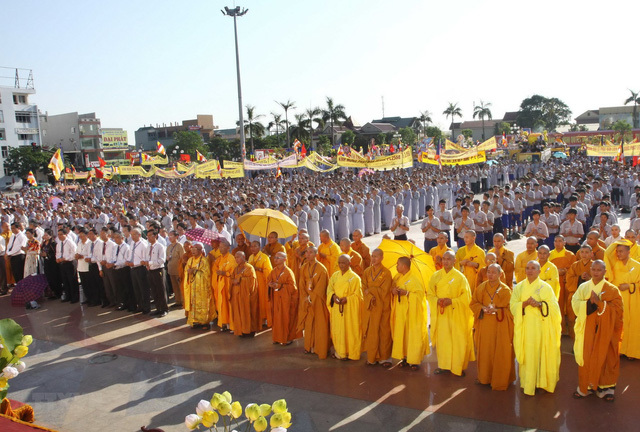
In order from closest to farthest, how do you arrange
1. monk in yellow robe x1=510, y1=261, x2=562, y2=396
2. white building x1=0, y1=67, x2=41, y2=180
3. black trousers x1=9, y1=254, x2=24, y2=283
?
monk in yellow robe x1=510, y1=261, x2=562, y2=396 → black trousers x1=9, y1=254, x2=24, y2=283 → white building x1=0, y1=67, x2=41, y2=180

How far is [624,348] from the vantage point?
6.96 metres

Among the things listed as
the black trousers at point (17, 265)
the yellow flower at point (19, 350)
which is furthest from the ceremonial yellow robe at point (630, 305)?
the black trousers at point (17, 265)

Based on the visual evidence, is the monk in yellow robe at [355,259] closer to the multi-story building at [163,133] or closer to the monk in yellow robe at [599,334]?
the monk in yellow robe at [599,334]

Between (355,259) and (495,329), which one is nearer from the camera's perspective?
(495,329)

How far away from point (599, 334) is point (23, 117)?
198ft

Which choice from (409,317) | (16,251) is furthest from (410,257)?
(16,251)

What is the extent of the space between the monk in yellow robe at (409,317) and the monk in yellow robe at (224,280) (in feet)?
9.82

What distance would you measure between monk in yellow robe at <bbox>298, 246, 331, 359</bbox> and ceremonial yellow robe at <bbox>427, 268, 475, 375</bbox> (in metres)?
1.61

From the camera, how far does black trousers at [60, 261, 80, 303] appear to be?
1158cm

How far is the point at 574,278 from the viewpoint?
762cm

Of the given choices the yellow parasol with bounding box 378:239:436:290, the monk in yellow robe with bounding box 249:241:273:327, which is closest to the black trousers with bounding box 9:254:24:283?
the monk in yellow robe with bounding box 249:241:273:327

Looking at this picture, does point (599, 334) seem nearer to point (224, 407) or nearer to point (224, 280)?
point (224, 407)

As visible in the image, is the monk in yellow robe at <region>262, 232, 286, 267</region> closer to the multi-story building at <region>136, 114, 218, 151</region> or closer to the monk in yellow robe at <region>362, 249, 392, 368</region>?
the monk in yellow robe at <region>362, 249, 392, 368</region>

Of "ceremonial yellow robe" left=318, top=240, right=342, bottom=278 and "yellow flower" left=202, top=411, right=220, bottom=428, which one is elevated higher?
"yellow flower" left=202, top=411, right=220, bottom=428
